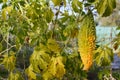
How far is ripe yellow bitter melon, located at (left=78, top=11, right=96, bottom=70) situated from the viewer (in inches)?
45.3

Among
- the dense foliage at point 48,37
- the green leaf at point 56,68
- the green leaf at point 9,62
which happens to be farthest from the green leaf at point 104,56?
the green leaf at point 9,62

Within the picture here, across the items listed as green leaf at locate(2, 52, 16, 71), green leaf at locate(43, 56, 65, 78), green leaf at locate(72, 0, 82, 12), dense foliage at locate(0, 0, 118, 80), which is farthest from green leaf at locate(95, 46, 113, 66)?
green leaf at locate(2, 52, 16, 71)

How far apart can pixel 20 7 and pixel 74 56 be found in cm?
55

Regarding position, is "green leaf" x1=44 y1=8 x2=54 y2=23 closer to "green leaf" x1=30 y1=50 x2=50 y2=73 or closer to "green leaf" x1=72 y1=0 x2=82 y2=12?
"green leaf" x1=30 y1=50 x2=50 y2=73

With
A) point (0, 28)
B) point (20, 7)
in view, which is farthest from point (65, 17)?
point (0, 28)

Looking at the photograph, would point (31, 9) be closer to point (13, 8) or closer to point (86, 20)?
point (13, 8)

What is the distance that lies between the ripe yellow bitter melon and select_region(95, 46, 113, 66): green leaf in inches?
30.0

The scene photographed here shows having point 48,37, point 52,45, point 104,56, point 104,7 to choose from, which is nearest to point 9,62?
point 48,37

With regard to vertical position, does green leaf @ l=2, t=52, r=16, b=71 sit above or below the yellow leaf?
below

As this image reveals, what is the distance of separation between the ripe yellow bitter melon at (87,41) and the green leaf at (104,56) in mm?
762

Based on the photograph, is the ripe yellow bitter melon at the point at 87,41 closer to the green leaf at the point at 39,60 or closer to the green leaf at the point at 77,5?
the green leaf at the point at 77,5

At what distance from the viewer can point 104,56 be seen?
198 cm

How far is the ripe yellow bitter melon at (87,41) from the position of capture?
3.78 ft

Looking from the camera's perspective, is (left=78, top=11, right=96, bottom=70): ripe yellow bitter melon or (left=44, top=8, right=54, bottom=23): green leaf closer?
(left=78, top=11, right=96, bottom=70): ripe yellow bitter melon
